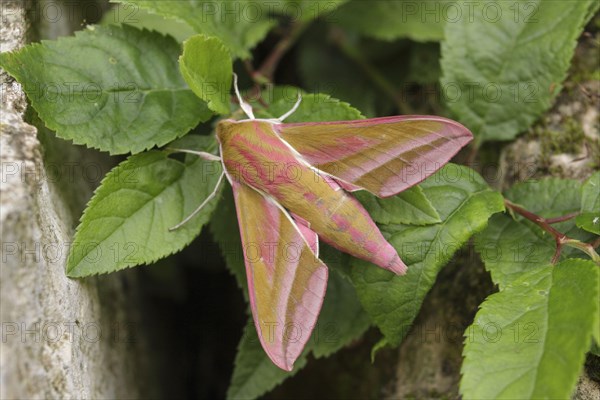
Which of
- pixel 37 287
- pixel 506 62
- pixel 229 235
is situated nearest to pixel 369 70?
pixel 506 62

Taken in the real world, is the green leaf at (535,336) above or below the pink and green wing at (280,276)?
above

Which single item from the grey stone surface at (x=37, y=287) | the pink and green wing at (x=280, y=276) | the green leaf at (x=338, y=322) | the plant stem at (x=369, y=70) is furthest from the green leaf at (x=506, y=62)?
the grey stone surface at (x=37, y=287)

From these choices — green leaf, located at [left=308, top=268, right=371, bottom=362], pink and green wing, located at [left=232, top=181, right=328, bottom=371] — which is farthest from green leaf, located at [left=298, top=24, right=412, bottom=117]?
pink and green wing, located at [left=232, top=181, right=328, bottom=371]

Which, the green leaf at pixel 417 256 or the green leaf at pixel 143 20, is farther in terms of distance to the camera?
the green leaf at pixel 143 20

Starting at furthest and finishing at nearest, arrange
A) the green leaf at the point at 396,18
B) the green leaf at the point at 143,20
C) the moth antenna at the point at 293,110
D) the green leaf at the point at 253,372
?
the green leaf at the point at 396,18, the green leaf at the point at 143,20, the green leaf at the point at 253,372, the moth antenna at the point at 293,110

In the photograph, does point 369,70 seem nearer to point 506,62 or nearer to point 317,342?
point 506,62

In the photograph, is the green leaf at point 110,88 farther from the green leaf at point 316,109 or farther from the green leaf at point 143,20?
the green leaf at point 143,20

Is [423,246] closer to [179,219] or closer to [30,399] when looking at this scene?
[179,219]
